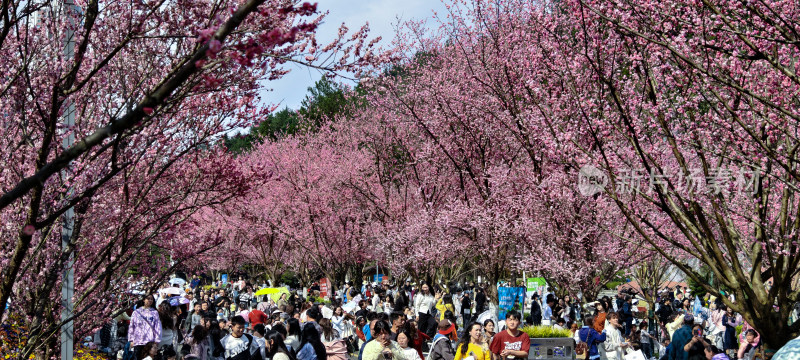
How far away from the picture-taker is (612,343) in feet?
40.2

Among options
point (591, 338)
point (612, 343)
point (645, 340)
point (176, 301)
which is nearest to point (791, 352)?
point (591, 338)

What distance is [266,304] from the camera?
2256 centimetres

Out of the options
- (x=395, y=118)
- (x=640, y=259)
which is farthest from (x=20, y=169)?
(x=395, y=118)

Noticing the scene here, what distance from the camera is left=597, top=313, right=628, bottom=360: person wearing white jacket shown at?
1226cm

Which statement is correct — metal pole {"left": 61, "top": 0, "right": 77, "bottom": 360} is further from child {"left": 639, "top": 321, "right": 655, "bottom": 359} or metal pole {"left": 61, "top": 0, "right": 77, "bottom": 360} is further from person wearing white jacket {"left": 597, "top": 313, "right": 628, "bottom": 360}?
child {"left": 639, "top": 321, "right": 655, "bottom": 359}

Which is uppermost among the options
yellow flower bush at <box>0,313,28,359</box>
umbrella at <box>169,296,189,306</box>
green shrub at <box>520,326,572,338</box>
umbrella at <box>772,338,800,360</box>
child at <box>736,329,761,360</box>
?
umbrella at <box>169,296,189,306</box>

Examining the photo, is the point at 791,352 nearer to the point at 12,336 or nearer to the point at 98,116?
the point at 98,116

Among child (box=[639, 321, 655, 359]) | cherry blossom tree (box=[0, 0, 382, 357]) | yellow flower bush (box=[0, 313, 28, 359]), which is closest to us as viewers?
cherry blossom tree (box=[0, 0, 382, 357])

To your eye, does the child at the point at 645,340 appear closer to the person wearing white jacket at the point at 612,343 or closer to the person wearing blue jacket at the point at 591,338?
the person wearing white jacket at the point at 612,343

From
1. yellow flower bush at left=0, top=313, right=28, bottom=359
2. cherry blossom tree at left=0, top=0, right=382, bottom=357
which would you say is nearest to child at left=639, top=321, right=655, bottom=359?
cherry blossom tree at left=0, top=0, right=382, bottom=357

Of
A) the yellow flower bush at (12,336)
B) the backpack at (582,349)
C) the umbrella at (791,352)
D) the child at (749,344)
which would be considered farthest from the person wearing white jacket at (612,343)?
the umbrella at (791,352)

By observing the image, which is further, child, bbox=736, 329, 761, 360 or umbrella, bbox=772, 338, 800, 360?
child, bbox=736, 329, 761, 360

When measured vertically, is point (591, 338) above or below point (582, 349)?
above

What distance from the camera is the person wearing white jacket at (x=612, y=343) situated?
1226 centimetres
